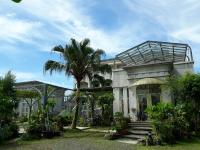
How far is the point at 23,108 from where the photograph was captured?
3381cm

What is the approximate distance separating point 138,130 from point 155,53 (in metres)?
7.80

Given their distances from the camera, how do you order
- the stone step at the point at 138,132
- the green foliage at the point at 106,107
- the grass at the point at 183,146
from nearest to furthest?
1. the grass at the point at 183,146
2. the stone step at the point at 138,132
3. the green foliage at the point at 106,107

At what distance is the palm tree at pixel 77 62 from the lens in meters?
20.6

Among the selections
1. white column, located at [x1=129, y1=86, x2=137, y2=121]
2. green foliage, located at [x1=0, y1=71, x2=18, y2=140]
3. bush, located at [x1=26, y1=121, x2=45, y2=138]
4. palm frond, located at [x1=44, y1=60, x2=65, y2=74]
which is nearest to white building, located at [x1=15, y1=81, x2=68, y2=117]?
palm frond, located at [x1=44, y1=60, x2=65, y2=74]

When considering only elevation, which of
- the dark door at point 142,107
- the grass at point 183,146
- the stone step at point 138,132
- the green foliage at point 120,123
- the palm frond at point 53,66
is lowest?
the grass at point 183,146

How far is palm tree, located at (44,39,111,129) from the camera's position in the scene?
20.6 metres

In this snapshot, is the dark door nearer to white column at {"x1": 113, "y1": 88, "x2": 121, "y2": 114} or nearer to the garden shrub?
white column at {"x1": 113, "y1": 88, "x2": 121, "y2": 114}

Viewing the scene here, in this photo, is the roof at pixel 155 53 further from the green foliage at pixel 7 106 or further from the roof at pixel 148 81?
the green foliage at pixel 7 106

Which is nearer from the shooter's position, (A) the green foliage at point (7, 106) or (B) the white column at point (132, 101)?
(A) the green foliage at point (7, 106)

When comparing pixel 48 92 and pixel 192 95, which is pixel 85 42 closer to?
pixel 48 92

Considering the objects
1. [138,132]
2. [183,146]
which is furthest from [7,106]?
[183,146]

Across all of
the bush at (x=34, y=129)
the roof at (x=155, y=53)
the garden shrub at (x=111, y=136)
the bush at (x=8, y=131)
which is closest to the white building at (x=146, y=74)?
the roof at (x=155, y=53)

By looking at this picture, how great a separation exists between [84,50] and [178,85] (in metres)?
8.93

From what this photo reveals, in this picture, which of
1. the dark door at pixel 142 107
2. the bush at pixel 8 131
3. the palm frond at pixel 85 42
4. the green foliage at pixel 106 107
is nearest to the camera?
the bush at pixel 8 131
